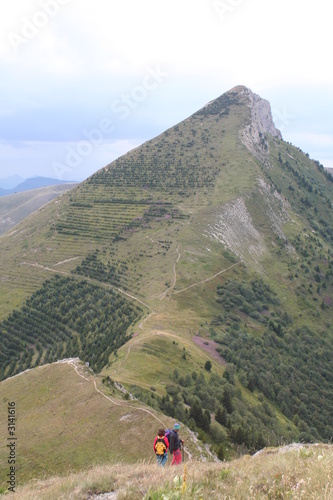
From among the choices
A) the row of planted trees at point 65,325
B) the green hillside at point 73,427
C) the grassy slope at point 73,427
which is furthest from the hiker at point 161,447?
the row of planted trees at point 65,325

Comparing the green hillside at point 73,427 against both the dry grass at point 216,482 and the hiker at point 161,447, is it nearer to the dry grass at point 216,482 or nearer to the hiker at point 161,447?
the hiker at point 161,447

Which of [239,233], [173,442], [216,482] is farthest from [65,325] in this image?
[216,482]

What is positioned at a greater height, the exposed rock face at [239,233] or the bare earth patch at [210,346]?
the exposed rock face at [239,233]

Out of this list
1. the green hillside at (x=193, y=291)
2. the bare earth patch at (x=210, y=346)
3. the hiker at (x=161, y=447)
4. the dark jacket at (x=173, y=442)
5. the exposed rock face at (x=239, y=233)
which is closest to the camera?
the hiker at (x=161, y=447)

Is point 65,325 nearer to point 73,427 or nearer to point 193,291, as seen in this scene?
point 193,291

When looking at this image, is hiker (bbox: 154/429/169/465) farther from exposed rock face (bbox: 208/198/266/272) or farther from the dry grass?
exposed rock face (bbox: 208/198/266/272)

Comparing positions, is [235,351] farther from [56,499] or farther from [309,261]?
[309,261]

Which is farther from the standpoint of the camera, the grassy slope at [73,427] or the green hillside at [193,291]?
the green hillside at [193,291]
